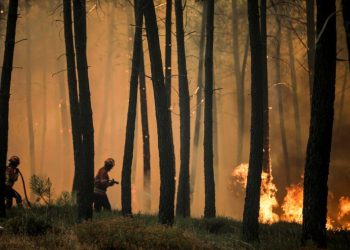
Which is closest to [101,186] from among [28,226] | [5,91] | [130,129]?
[130,129]

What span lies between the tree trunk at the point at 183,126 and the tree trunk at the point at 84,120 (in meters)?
4.75

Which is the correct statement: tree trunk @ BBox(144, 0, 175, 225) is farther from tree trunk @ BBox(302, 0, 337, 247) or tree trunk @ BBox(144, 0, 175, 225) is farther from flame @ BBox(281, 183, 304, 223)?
flame @ BBox(281, 183, 304, 223)

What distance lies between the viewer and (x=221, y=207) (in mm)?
30734

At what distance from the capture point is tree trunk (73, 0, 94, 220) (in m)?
10.7

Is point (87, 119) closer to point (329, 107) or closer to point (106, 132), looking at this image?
point (329, 107)

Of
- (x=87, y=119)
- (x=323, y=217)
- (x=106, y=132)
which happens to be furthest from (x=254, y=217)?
(x=106, y=132)

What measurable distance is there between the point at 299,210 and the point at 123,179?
10365mm

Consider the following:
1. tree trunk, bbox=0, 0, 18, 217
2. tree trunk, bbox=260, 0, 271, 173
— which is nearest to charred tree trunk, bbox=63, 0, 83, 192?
tree trunk, bbox=0, 0, 18, 217

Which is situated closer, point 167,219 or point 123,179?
point 167,219

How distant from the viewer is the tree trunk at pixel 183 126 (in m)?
15.1

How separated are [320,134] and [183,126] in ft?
25.9

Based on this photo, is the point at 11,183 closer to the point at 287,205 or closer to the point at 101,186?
the point at 101,186

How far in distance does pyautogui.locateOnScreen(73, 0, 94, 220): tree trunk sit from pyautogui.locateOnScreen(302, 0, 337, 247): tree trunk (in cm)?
509

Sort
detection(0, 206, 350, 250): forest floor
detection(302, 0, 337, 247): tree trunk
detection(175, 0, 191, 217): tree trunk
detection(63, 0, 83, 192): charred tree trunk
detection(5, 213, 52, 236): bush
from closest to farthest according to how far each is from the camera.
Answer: detection(0, 206, 350, 250): forest floor → detection(302, 0, 337, 247): tree trunk → detection(5, 213, 52, 236): bush → detection(63, 0, 83, 192): charred tree trunk → detection(175, 0, 191, 217): tree trunk
